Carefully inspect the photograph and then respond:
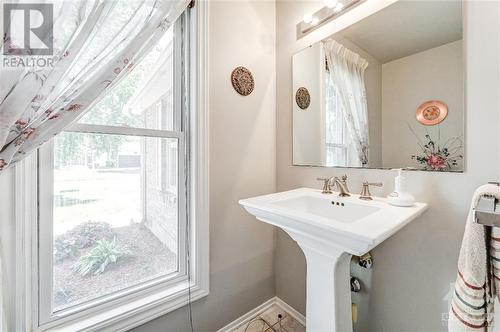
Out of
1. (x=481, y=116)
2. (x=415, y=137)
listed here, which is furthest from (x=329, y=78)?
(x=481, y=116)

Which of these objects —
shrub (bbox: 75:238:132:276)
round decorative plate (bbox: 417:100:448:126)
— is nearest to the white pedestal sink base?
round decorative plate (bbox: 417:100:448:126)

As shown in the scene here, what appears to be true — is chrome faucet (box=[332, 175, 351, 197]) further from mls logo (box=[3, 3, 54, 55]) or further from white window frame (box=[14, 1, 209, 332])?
mls logo (box=[3, 3, 54, 55])

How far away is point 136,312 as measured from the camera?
102 cm

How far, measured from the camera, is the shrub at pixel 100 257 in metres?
0.99

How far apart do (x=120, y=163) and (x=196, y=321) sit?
38.5 inches

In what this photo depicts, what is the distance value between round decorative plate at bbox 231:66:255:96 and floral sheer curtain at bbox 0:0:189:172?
526mm

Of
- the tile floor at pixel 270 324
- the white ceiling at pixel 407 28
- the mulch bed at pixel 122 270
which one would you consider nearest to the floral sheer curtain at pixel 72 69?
the mulch bed at pixel 122 270

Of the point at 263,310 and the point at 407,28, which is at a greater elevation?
the point at 407,28

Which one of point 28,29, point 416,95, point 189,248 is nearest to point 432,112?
point 416,95

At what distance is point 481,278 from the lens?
593mm

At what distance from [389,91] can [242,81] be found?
2.73 feet

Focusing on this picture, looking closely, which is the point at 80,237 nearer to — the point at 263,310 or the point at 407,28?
the point at 263,310

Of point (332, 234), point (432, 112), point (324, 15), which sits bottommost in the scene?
point (332, 234)

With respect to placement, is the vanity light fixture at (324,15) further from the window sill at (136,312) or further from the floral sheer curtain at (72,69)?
the window sill at (136,312)
